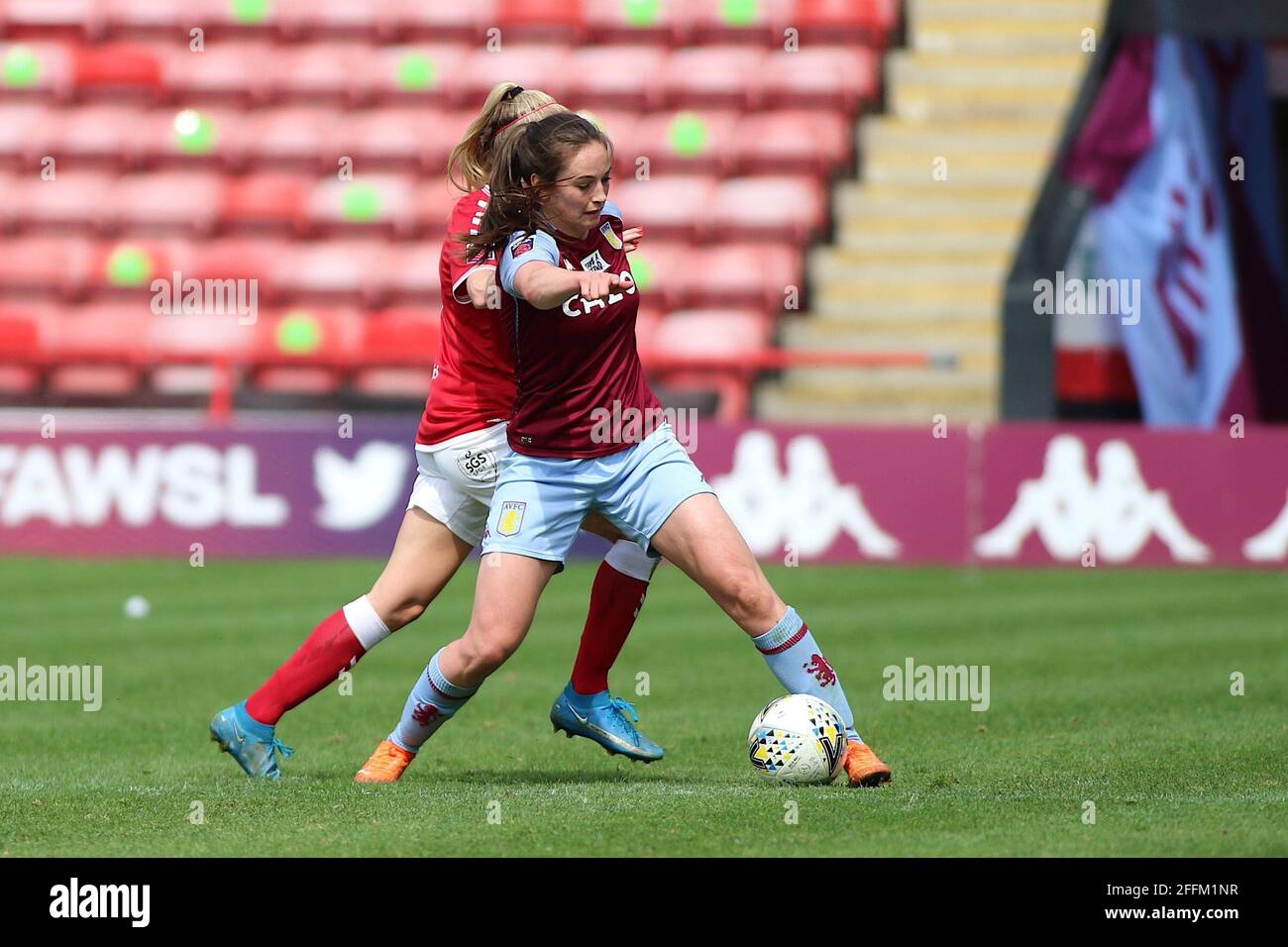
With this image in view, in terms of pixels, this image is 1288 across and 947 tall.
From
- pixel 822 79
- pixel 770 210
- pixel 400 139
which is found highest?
pixel 822 79

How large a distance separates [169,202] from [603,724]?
1481cm

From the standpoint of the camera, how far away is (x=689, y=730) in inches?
330

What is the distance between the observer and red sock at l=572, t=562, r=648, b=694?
7293 millimetres

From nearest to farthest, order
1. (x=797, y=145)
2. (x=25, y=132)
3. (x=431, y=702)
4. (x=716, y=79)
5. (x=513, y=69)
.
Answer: (x=431, y=702), (x=797, y=145), (x=716, y=79), (x=513, y=69), (x=25, y=132)

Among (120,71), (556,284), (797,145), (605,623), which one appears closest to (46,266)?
(120,71)

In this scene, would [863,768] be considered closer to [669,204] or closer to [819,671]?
[819,671]

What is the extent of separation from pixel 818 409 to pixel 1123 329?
2704 mm

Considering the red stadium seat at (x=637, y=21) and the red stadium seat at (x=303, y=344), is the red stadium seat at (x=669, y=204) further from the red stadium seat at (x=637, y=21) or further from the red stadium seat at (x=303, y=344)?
the red stadium seat at (x=303, y=344)

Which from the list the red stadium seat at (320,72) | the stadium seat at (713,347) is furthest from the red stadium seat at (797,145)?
the red stadium seat at (320,72)

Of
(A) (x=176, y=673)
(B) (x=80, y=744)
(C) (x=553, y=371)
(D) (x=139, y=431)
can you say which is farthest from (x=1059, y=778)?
(D) (x=139, y=431)

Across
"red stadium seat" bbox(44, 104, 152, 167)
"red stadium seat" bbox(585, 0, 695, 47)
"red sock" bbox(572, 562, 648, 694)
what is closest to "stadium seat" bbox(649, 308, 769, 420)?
"red stadium seat" bbox(585, 0, 695, 47)

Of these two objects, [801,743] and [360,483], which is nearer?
[801,743]

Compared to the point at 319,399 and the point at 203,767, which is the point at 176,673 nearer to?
the point at 203,767

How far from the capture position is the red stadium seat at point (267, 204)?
20.7m
